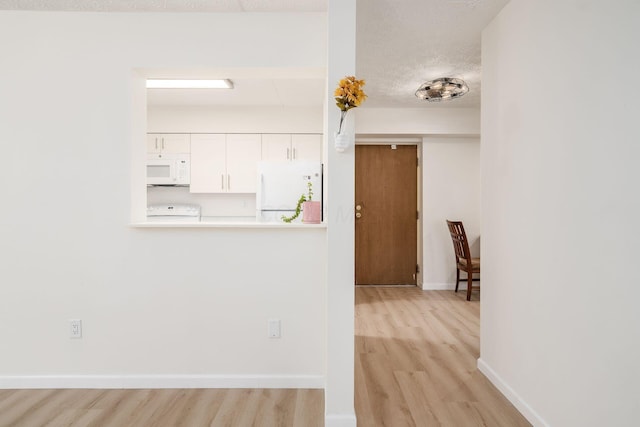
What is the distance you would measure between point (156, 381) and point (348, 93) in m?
2.17

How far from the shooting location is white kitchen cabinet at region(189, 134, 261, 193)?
4.76m

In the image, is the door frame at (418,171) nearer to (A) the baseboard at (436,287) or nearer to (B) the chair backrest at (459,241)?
(A) the baseboard at (436,287)

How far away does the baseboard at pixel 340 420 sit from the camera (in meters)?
1.95

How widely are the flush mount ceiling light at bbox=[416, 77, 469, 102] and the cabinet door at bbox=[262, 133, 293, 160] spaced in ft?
5.83

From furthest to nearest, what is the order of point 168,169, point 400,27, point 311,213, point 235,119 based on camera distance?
point 235,119, point 168,169, point 400,27, point 311,213

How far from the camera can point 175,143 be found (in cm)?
478

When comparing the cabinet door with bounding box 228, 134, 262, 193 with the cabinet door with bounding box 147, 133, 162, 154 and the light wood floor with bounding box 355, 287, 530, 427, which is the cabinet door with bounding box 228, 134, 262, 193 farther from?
the light wood floor with bounding box 355, 287, 530, 427

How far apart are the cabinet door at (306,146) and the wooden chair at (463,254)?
1944 mm

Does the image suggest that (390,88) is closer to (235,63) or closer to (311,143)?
(311,143)

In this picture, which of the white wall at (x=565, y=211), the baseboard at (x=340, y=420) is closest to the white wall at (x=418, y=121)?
the white wall at (x=565, y=211)

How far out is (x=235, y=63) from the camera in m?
2.48

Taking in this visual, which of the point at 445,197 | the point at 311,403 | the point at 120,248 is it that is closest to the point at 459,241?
the point at 445,197

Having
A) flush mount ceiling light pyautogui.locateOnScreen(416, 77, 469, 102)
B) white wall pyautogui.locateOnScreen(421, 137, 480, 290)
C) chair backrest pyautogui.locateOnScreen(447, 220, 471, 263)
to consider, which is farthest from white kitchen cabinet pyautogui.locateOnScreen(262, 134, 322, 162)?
chair backrest pyautogui.locateOnScreen(447, 220, 471, 263)

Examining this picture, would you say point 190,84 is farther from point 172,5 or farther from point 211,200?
point 211,200
